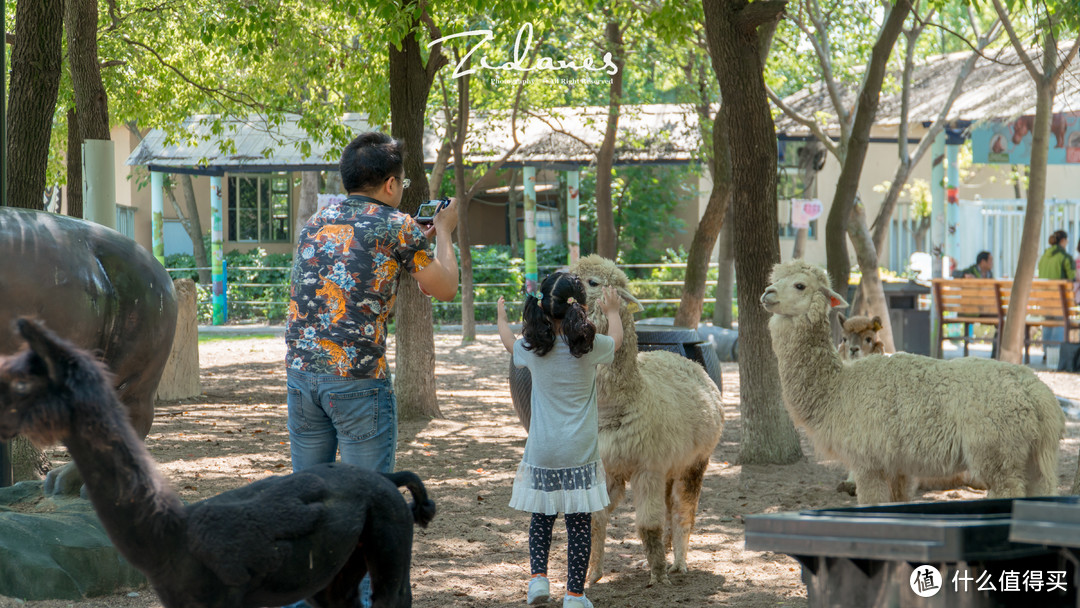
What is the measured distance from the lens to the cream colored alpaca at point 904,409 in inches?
209

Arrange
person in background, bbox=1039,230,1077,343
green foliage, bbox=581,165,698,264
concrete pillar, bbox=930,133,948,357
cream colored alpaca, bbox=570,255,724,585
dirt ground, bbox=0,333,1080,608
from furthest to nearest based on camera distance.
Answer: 1. green foliage, bbox=581,165,698,264
2. concrete pillar, bbox=930,133,948,357
3. person in background, bbox=1039,230,1077,343
4. dirt ground, bbox=0,333,1080,608
5. cream colored alpaca, bbox=570,255,724,585

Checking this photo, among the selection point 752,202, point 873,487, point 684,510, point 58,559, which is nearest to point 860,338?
point 752,202

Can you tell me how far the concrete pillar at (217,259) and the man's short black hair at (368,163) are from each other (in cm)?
1914

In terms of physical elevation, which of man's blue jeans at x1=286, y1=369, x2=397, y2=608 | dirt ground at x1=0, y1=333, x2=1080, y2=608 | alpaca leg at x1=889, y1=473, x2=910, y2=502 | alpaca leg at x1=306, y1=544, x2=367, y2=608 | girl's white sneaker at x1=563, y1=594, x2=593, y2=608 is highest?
man's blue jeans at x1=286, y1=369, x2=397, y2=608

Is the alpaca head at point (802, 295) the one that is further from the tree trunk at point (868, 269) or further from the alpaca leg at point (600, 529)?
the tree trunk at point (868, 269)

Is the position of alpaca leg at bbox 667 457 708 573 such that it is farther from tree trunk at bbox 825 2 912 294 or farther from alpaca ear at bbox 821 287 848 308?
tree trunk at bbox 825 2 912 294

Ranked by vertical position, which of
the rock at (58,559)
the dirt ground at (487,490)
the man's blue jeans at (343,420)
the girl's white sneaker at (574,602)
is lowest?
the dirt ground at (487,490)

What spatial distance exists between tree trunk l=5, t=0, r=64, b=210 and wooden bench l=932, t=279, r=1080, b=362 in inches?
480

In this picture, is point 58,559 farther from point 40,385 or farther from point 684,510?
point 684,510

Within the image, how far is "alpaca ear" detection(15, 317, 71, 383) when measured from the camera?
98.8 inches

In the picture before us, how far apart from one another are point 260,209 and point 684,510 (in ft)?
83.3

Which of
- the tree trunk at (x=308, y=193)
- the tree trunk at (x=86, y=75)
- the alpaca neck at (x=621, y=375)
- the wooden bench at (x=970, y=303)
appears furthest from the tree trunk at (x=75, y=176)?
the tree trunk at (x=308, y=193)

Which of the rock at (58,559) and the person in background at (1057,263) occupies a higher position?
the person in background at (1057,263)

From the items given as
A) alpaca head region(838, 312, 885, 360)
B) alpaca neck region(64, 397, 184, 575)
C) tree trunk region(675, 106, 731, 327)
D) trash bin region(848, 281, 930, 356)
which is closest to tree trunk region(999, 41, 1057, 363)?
trash bin region(848, 281, 930, 356)
